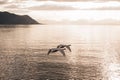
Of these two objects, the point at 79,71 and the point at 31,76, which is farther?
the point at 79,71

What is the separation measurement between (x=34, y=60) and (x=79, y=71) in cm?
2154

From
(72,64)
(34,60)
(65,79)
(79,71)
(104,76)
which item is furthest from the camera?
(34,60)

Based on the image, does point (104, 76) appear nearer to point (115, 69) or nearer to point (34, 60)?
point (115, 69)

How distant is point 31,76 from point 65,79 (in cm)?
833

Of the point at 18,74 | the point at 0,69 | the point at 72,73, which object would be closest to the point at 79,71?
the point at 72,73

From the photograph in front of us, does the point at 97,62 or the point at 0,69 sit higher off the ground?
the point at 0,69

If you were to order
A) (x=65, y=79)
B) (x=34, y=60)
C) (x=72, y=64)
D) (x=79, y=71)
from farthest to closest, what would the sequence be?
(x=34, y=60) → (x=72, y=64) → (x=79, y=71) → (x=65, y=79)

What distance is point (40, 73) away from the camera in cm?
7419

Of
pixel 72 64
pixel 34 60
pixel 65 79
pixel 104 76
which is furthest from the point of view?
pixel 34 60

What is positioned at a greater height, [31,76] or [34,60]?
[31,76]

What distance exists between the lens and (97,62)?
9331 centimetres

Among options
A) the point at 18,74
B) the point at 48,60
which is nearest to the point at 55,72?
the point at 18,74

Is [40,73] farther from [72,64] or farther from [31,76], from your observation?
[72,64]

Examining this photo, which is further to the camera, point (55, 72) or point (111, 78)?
point (55, 72)
